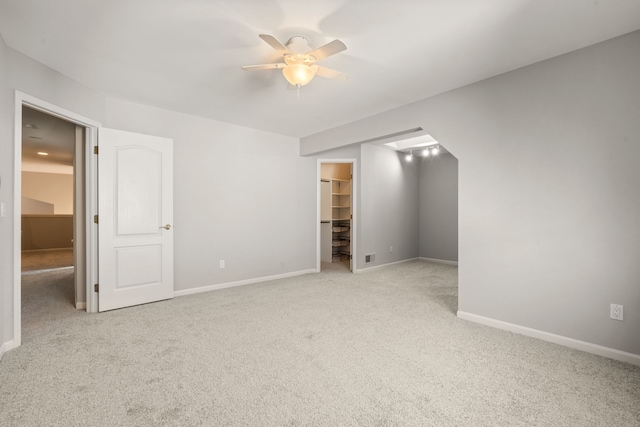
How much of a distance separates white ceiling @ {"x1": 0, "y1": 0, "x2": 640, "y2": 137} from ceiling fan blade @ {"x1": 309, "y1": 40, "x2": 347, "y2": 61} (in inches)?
7.0

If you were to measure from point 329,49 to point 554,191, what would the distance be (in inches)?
88.9

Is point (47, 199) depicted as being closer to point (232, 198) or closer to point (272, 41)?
point (232, 198)

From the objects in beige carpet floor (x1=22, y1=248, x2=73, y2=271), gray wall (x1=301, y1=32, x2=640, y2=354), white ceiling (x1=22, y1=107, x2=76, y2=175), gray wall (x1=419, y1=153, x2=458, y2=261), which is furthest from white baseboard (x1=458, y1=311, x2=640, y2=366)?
beige carpet floor (x1=22, y1=248, x2=73, y2=271)

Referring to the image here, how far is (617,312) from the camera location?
88.4 inches

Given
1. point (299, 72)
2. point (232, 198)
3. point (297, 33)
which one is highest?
point (297, 33)

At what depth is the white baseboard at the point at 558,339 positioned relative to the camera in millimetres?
2203

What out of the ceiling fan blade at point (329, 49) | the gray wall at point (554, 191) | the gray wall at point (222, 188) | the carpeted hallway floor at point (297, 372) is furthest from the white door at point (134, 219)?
the gray wall at point (554, 191)

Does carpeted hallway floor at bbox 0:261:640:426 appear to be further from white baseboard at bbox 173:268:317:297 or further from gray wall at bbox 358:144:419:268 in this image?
gray wall at bbox 358:144:419:268

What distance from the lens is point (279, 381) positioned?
193 centimetres

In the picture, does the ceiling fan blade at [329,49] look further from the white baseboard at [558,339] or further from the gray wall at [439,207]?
the gray wall at [439,207]

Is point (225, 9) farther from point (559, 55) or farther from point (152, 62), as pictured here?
point (559, 55)

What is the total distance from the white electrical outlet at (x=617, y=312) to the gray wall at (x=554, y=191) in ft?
0.11

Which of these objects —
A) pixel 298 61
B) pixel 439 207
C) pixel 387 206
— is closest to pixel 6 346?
pixel 298 61

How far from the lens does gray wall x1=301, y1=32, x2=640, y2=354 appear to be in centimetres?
223
